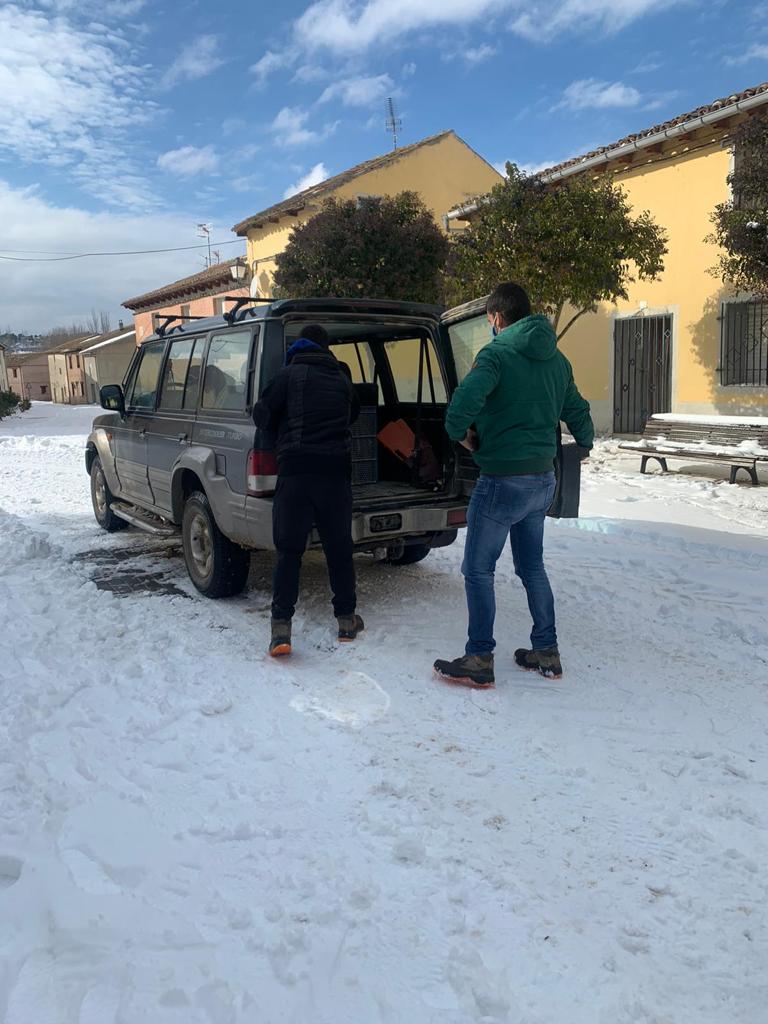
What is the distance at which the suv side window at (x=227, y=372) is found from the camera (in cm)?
495

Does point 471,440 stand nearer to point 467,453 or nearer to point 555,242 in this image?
point 467,453

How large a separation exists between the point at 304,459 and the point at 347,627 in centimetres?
101

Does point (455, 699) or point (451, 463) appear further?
point (451, 463)

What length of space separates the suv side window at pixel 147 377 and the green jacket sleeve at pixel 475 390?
3480 mm

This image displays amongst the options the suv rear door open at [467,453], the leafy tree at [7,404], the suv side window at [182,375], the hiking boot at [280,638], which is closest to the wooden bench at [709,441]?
the suv rear door open at [467,453]

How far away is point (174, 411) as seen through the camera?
5.93 meters

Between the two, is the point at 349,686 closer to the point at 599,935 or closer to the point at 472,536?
the point at 472,536

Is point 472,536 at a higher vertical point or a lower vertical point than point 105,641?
higher

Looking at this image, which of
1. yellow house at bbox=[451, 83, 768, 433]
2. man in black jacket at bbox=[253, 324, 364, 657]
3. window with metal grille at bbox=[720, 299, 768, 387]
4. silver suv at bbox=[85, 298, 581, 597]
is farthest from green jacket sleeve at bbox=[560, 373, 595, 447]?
window with metal grille at bbox=[720, 299, 768, 387]

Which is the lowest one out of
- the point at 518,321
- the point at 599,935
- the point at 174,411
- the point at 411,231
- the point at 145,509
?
the point at 599,935

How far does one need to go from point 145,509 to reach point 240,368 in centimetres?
224

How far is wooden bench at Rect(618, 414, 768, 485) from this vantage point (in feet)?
32.9

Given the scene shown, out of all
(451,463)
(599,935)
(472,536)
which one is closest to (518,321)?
(472,536)

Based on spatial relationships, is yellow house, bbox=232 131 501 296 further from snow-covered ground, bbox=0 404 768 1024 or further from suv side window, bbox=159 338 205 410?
snow-covered ground, bbox=0 404 768 1024
